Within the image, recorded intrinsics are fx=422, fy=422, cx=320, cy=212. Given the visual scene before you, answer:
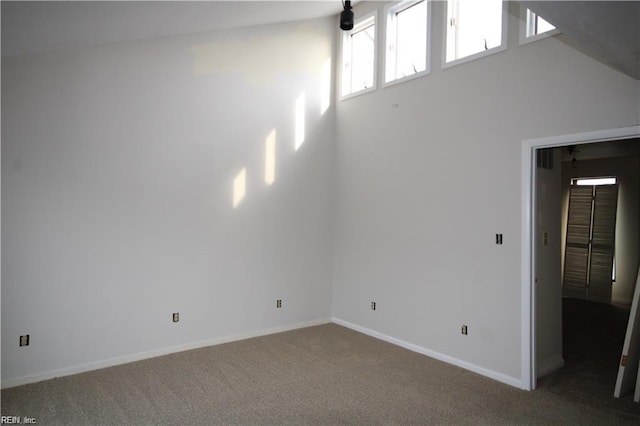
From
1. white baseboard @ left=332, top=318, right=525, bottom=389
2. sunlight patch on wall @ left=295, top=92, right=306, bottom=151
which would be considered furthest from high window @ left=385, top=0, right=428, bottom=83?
white baseboard @ left=332, top=318, right=525, bottom=389

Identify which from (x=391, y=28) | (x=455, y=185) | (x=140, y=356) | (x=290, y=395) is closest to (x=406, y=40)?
(x=391, y=28)

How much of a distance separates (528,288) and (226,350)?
10.00 feet

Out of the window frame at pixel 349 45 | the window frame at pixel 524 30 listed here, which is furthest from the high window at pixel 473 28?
the window frame at pixel 349 45

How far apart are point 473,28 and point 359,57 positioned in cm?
174

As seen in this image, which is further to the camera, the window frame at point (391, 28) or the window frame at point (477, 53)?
the window frame at point (391, 28)

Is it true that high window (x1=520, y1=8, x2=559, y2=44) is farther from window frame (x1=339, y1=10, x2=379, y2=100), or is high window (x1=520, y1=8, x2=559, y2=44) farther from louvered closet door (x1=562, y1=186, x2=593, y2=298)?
louvered closet door (x1=562, y1=186, x2=593, y2=298)

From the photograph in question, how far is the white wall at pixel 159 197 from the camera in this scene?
3.63 meters

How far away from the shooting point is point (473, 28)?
13.6ft

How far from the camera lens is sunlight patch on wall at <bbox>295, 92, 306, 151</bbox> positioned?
5.40 m

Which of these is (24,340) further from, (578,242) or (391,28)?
(578,242)

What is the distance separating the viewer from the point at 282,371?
3.95 meters

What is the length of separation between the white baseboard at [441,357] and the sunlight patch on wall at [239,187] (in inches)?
84.0

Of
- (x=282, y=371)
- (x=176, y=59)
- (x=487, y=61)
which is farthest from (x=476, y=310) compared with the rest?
(x=176, y=59)

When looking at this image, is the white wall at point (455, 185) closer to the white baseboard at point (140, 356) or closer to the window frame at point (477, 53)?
the window frame at point (477, 53)
